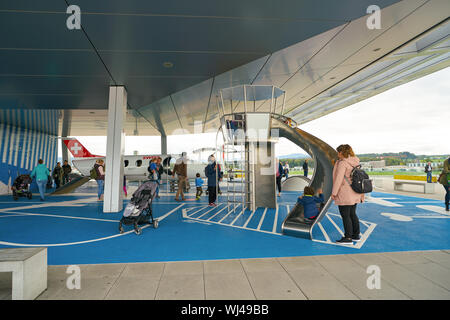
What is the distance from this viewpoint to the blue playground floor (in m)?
4.55

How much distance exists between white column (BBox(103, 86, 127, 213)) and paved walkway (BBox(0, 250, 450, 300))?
5.10 m

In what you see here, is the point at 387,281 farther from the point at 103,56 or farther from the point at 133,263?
the point at 103,56

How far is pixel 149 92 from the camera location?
9875mm

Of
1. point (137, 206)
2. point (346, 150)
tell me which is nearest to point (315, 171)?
point (346, 150)

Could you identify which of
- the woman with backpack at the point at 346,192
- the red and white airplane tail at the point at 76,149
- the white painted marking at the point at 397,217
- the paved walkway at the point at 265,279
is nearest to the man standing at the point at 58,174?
the red and white airplane tail at the point at 76,149

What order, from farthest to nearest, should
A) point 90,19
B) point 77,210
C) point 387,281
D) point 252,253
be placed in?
point 77,210, point 90,19, point 252,253, point 387,281

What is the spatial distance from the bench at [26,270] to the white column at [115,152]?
5763 mm

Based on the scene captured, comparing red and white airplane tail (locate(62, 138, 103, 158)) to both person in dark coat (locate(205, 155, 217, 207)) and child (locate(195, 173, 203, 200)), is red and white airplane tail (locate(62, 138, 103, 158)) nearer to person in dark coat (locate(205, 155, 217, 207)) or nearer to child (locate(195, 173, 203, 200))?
child (locate(195, 173, 203, 200))

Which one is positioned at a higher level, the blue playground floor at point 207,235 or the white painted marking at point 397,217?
the white painted marking at point 397,217

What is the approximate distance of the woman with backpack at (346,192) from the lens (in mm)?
4793

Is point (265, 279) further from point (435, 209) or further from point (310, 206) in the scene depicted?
point (435, 209)

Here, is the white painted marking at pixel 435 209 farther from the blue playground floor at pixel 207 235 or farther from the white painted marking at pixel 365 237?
the white painted marking at pixel 365 237

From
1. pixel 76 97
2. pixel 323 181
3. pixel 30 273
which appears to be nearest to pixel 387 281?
pixel 323 181

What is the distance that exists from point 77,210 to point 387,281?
1026 centimetres
